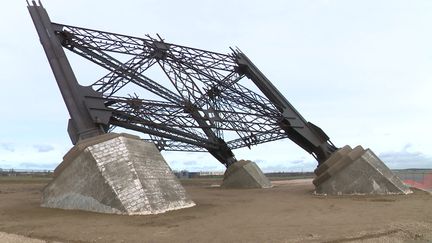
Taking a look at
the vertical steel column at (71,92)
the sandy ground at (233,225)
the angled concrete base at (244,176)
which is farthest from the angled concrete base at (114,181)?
the angled concrete base at (244,176)

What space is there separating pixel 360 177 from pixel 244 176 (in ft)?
49.7

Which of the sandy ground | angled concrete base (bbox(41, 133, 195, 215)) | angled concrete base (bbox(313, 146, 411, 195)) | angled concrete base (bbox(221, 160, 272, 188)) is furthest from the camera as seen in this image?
angled concrete base (bbox(221, 160, 272, 188))

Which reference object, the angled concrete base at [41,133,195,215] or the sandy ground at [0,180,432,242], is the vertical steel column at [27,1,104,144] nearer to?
the angled concrete base at [41,133,195,215]

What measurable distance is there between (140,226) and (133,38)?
1867cm

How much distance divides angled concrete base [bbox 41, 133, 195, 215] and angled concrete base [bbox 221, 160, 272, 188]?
2026 cm

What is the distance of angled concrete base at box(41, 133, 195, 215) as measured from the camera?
52.5ft

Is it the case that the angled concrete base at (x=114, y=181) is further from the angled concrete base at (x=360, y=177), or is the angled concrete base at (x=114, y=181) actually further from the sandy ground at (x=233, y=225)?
the angled concrete base at (x=360, y=177)

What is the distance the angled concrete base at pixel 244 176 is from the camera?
127 feet

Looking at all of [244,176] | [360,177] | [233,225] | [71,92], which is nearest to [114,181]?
[233,225]

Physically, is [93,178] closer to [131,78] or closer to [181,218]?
[181,218]

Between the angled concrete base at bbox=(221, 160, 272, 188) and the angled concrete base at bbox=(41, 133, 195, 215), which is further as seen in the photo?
the angled concrete base at bbox=(221, 160, 272, 188)

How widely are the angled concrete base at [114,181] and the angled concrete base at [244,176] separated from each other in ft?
66.5

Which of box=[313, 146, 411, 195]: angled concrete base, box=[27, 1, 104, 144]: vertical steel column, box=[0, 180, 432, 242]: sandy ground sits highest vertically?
box=[27, 1, 104, 144]: vertical steel column

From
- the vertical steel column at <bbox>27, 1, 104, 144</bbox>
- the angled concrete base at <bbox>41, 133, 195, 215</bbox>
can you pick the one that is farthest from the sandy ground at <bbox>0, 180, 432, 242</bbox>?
the vertical steel column at <bbox>27, 1, 104, 144</bbox>
